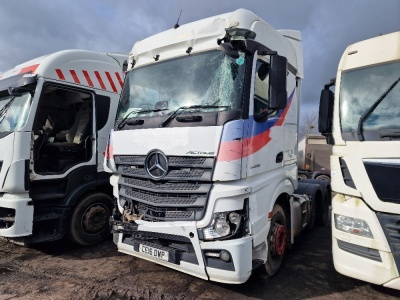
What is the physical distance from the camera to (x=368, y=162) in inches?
122

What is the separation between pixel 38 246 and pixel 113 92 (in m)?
3.09

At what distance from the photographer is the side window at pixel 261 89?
11.2ft

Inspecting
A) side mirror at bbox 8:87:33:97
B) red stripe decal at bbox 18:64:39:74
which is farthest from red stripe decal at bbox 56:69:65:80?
side mirror at bbox 8:87:33:97

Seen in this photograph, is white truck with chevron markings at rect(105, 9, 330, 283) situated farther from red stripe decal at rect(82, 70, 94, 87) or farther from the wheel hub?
red stripe decal at rect(82, 70, 94, 87)

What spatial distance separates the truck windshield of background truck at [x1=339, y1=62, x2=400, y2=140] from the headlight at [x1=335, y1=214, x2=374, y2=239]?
0.89 m

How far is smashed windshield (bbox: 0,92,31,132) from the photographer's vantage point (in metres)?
4.52

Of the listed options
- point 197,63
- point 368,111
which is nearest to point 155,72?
point 197,63

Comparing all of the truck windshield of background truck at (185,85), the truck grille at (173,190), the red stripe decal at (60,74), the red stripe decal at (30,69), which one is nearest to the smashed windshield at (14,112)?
the red stripe decal at (30,69)

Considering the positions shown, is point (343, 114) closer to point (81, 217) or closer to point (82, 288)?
point (82, 288)

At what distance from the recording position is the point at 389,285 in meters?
2.88

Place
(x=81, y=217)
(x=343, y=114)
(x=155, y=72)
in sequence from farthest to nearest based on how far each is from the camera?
(x=81, y=217) → (x=155, y=72) → (x=343, y=114)

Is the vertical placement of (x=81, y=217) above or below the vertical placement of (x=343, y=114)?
below

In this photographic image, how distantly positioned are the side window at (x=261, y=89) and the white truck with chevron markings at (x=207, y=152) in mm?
12

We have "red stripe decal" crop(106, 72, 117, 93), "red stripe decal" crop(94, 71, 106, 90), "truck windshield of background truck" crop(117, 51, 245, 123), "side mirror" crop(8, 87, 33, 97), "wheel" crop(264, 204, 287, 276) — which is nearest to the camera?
"truck windshield of background truck" crop(117, 51, 245, 123)
